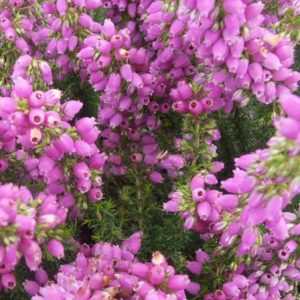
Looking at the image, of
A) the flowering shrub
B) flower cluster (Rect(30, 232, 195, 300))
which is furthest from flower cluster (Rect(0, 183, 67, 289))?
flower cluster (Rect(30, 232, 195, 300))

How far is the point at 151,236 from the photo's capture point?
2.55 meters

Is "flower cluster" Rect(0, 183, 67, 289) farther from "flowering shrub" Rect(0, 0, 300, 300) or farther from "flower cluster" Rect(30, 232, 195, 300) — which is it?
"flower cluster" Rect(30, 232, 195, 300)

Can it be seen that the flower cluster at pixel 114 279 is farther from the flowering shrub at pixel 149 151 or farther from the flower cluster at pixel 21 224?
the flower cluster at pixel 21 224

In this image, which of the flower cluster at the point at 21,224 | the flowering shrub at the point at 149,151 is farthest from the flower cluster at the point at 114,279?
the flower cluster at the point at 21,224

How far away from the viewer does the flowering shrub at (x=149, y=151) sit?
1.71 m

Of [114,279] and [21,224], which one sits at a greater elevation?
[21,224]

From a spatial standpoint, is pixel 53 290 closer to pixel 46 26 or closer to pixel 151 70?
pixel 151 70

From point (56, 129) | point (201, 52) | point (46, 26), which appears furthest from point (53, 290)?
point (46, 26)

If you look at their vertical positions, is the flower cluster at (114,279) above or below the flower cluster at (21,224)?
below

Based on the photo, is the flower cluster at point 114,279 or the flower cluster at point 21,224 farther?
the flower cluster at point 114,279

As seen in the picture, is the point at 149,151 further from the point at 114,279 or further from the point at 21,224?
the point at 21,224

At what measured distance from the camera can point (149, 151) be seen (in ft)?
8.53

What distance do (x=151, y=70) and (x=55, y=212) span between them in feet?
2.94

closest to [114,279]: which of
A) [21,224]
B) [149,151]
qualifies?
[21,224]
